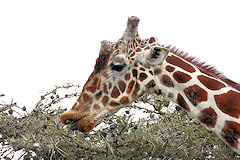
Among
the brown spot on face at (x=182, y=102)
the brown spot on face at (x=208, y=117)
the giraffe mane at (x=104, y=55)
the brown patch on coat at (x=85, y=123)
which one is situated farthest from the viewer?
the giraffe mane at (x=104, y=55)

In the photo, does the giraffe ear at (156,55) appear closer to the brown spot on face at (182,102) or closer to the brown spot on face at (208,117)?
the brown spot on face at (182,102)

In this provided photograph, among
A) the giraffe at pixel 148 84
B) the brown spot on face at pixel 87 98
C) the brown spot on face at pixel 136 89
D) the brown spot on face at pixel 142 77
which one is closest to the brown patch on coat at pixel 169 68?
the giraffe at pixel 148 84

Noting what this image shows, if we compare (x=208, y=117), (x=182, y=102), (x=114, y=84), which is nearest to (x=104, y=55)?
(x=114, y=84)

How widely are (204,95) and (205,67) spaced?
424mm

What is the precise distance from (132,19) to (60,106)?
1745 mm

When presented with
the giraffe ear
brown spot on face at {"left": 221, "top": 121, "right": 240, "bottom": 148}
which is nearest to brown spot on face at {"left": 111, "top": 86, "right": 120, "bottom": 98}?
the giraffe ear

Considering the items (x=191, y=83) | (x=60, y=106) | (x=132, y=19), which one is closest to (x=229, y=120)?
(x=191, y=83)

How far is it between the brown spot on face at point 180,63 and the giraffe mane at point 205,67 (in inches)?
4.6

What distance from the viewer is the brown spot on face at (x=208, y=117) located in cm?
362

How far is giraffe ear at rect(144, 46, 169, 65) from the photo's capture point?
12.1 feet

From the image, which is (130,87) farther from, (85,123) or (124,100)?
(85,123)

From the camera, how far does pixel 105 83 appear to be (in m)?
3.94

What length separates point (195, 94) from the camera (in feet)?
12.2

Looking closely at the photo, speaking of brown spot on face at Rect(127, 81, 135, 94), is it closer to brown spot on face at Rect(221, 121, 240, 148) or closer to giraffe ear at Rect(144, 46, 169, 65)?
giraffe ear at Rect(144, 46, 169, 65)
